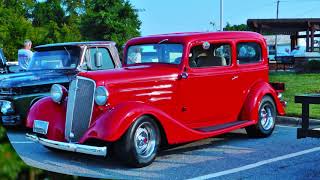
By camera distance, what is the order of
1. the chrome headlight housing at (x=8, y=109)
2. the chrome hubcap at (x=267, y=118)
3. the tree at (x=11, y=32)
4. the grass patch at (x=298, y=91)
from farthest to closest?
the tree at (x=11, y=32) < the grass patch at (x=298, y=91) < the chrome headlight housing at (x=8, y=109) < the chrome hubcap at (x=267, y=118)

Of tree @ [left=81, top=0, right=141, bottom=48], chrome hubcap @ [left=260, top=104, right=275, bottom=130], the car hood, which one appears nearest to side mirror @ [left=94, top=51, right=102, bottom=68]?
the car hood

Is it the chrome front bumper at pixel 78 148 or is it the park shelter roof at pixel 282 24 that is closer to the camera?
the chrome front bumper at pixel 78 148

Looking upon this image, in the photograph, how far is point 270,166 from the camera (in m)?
6.04

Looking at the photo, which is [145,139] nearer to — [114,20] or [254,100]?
[254,100]

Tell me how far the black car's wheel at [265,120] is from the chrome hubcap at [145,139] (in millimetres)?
2544

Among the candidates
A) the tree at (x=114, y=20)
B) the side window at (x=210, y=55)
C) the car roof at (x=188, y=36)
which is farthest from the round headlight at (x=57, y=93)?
the tree at (x=114, y=20)

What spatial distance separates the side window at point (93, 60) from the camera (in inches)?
368

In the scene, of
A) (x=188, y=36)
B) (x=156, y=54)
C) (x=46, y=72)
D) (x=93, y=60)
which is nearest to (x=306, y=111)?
(x=188, y=36)

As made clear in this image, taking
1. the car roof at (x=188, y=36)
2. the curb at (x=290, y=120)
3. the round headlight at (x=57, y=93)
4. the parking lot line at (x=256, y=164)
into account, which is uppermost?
the car roof at (x=188, y=36)

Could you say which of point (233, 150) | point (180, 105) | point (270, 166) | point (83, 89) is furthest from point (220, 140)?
point (83, 89)

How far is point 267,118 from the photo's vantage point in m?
8.38

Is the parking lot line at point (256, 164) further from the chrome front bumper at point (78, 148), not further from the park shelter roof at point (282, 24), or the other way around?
the park shelter roof at point (282, 24)

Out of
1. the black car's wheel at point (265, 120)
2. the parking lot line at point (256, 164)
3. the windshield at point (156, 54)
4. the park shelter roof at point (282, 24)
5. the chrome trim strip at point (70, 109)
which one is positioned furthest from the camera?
the park shelter roof at point (282, 24)

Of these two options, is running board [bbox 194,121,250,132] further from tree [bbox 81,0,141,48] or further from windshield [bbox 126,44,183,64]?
tree [bbox 81,0,141,48]
